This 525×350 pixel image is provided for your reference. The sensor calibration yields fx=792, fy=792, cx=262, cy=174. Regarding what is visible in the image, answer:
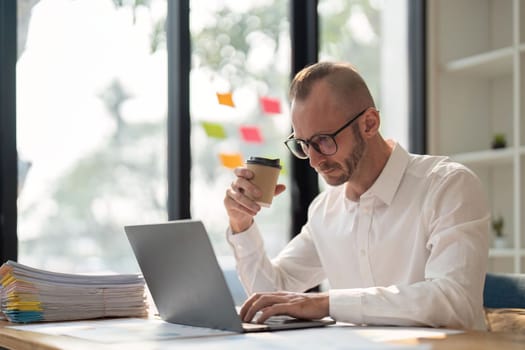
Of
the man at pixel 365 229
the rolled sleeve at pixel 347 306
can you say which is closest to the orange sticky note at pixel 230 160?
the man at pixel 365 229

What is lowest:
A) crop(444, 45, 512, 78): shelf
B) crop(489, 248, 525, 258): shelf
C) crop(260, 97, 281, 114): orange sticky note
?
crop(489, 248, 525, 258): shelf

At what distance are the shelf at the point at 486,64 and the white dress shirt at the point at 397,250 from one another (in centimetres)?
170

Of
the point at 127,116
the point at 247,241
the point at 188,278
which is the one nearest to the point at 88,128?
the point at 127,116

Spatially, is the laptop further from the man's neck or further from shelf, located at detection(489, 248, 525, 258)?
shelf, located at detection(489, 248, 525, 258)

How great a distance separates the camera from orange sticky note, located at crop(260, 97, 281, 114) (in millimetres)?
3273

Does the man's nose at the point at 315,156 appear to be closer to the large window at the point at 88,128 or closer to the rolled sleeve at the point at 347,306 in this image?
the rolled sleeve at the point at 347,306

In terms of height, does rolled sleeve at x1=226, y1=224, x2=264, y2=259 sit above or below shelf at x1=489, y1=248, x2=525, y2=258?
above

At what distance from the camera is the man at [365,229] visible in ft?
5.06

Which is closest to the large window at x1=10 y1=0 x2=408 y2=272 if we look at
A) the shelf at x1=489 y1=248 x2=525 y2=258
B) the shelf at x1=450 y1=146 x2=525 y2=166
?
the shelf at x1=450 y1=146 x2=525 y2=166

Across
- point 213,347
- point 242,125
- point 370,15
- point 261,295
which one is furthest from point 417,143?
point 213,347

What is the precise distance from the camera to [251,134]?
3230 mm

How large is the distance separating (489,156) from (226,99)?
1.30 metres

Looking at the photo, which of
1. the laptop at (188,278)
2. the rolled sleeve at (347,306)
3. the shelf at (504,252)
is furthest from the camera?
the shelf at (504,252)

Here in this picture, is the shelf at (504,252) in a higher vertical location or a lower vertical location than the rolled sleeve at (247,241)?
lower
